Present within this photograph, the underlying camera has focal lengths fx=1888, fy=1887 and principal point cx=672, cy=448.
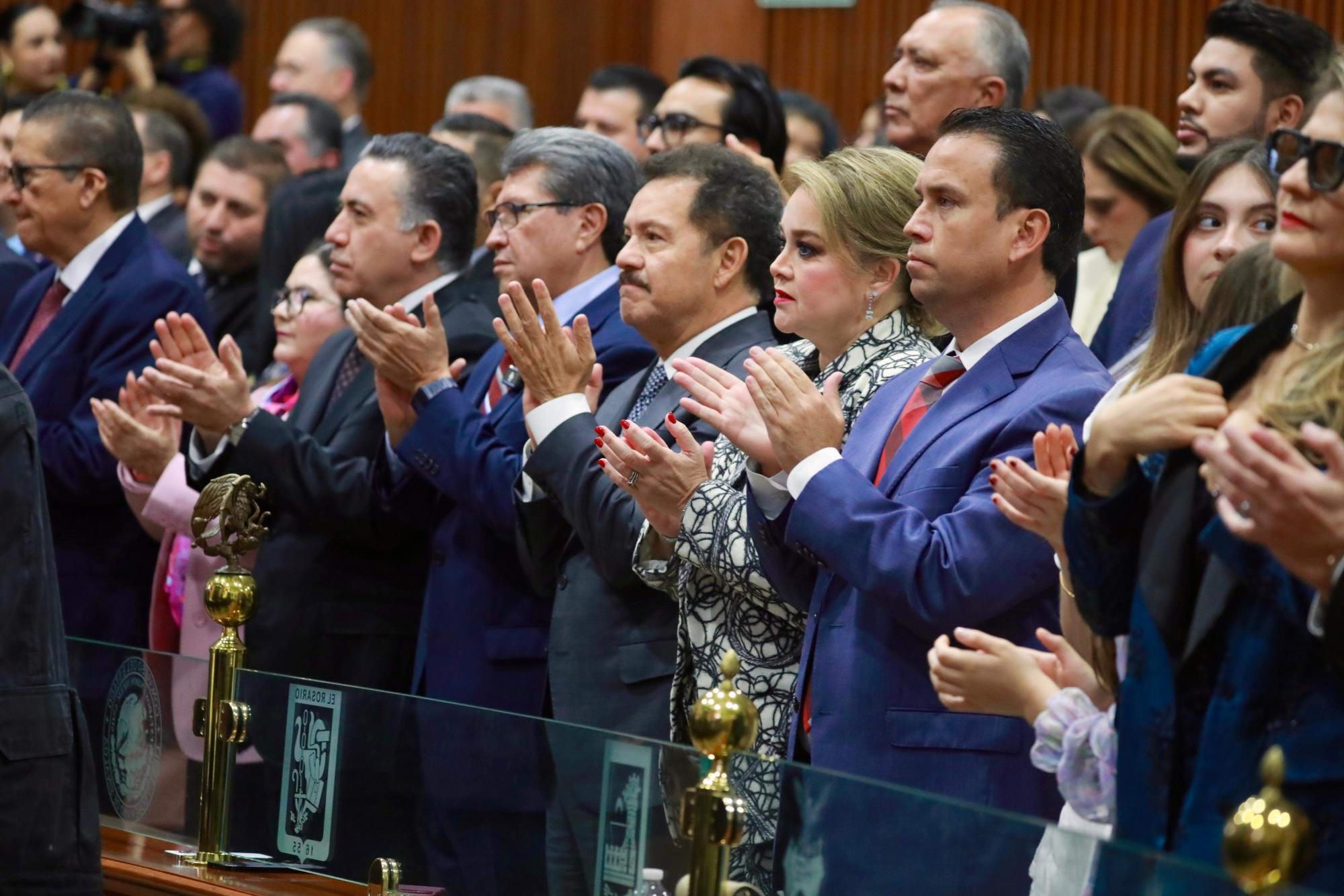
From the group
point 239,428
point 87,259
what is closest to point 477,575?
point 239,428

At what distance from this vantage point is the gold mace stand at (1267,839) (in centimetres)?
158

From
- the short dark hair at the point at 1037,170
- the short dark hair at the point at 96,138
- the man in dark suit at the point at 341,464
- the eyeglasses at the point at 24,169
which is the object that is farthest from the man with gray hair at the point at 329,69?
the short dark hair at the point at 1037,170

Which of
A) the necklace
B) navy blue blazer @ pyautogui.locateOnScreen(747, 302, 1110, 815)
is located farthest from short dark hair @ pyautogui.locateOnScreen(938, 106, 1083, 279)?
the necklace

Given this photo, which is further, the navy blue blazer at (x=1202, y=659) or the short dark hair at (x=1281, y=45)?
the short dark hair at (x=1281, y=45)

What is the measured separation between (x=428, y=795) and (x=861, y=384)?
1013 millimetres

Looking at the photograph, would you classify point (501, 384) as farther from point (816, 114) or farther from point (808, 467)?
point (816, 114)

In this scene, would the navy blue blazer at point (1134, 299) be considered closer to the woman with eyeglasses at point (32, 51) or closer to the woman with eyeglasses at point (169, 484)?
the woman with eyeglasses at point (169, 484)

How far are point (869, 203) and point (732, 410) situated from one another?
0.54 m

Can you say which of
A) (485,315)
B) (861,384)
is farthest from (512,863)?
(485,315)

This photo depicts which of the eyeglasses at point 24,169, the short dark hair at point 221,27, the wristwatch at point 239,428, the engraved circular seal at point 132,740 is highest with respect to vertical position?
the short dark hair at point 221,27

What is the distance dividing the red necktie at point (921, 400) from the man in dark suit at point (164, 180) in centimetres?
358

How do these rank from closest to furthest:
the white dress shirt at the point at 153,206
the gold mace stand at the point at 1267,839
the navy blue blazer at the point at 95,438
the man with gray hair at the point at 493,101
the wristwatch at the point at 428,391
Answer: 1. the gold mace stand at the point at 1267,839
2. the wristwatch at the point at 428,391
3. the navy blue blazer at the point at 95,438
4. the white dress shirt at the point at 153,206
5. the man with gray hair at the point at 493,101

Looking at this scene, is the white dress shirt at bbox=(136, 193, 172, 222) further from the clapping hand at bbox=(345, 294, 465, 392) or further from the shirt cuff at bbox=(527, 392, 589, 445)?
the shirt cuff at bbox=(527, 392, 589, 445)

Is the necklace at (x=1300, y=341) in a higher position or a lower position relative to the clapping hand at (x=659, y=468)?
Answer: higher
